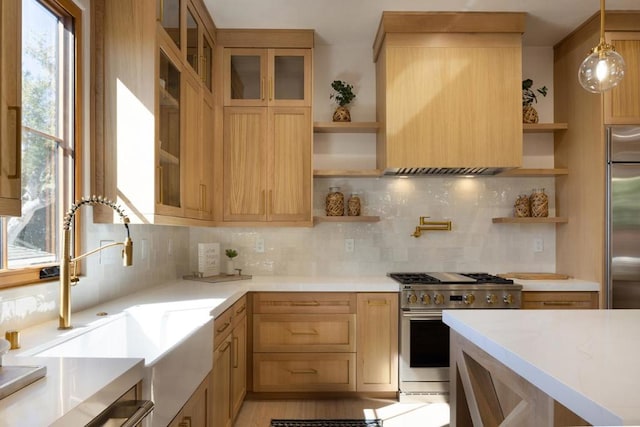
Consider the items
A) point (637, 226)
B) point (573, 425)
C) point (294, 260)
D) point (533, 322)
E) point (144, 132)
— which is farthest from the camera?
point (294, 260)

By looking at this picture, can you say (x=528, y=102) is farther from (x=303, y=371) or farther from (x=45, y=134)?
(x=45, y=134)

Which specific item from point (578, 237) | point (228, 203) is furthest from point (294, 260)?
point (578, 237)

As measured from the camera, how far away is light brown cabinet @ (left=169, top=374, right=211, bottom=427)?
1.44 metres

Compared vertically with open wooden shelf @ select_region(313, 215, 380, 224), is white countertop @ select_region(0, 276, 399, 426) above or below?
below

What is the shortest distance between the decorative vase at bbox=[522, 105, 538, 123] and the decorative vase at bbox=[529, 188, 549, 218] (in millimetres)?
582

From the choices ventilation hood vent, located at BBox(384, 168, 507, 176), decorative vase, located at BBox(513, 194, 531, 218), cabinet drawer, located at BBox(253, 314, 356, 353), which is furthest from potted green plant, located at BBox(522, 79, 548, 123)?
cabinet drawer, located at BBox(253, 314, 356, 353)

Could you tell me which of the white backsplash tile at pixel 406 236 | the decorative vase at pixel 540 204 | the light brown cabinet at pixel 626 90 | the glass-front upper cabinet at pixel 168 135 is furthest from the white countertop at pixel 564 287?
the glass-front upper cabinet at pixel 168 135

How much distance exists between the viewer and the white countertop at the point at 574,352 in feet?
2.79

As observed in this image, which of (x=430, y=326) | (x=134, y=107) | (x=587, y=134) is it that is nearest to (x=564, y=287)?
(x=430, y=326)

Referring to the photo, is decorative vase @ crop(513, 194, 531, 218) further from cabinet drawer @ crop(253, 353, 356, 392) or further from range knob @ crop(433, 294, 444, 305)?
cabinet drawer @ crop(253, 353, 356, 392)

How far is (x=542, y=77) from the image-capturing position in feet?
11.7

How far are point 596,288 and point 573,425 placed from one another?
2.41 meters

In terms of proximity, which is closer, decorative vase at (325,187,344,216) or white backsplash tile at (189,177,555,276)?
decorative vase at (325,187,344,216)

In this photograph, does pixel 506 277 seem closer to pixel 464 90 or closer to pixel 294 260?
pixel 464 90
